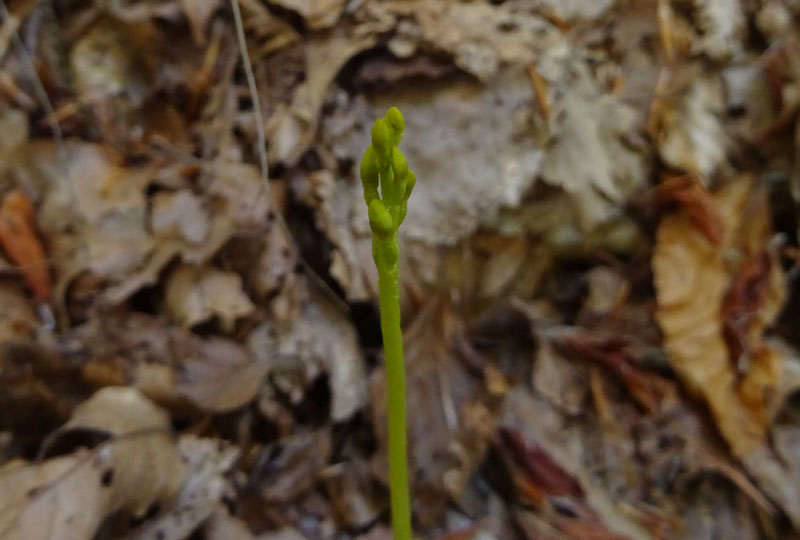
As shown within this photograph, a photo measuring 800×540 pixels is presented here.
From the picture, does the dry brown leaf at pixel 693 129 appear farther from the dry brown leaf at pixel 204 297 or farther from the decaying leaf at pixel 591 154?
the dry brown leaf at pixel 204 297

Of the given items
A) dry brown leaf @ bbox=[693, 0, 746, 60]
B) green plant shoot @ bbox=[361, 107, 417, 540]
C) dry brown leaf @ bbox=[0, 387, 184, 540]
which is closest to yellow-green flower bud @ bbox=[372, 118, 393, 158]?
green plant shoot @ bbox=[361, 107, 417, 540]

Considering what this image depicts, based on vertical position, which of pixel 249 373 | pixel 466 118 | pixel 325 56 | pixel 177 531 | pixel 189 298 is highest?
pixel 325 56

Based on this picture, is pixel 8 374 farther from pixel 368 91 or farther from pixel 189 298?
pixel 368 91

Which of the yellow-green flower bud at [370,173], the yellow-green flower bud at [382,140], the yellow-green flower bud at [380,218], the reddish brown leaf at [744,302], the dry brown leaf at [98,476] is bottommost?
the reddish brown leaf at [744,302]

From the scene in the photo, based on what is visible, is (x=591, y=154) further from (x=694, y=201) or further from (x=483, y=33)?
(x=483, y=33)

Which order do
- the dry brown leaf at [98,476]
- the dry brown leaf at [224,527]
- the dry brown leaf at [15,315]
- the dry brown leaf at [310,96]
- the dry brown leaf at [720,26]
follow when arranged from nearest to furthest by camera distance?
the dry brown leaf at [98,476] → the dry brown leaf at [224,527] → the dry brown leaf at [15,315] → the dry brown leaf at [310,96] → the dry brown leaf at [720,26]

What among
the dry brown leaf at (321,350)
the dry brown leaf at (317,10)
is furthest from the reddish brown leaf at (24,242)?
the dry brown leaf at (317,10)

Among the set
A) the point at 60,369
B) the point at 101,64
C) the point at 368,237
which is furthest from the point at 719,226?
the point at 101,64
